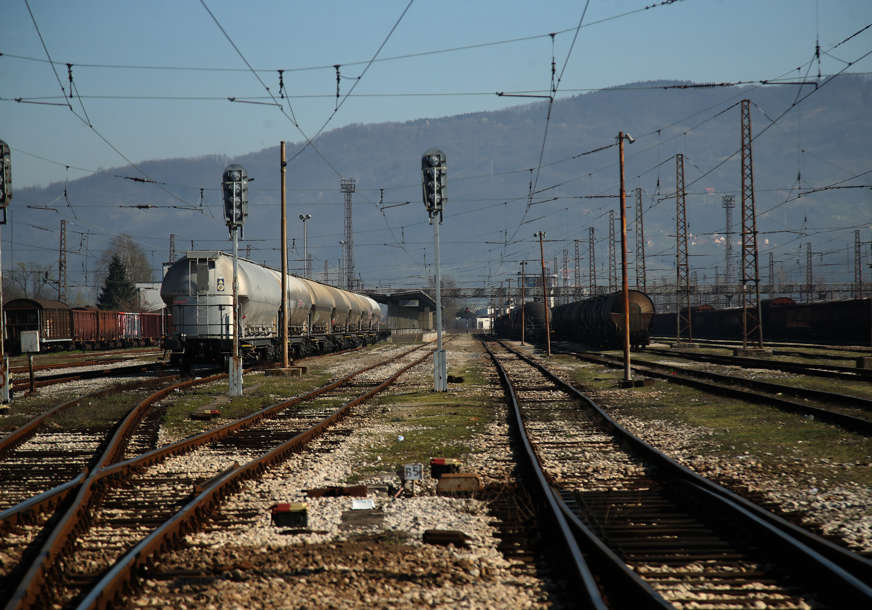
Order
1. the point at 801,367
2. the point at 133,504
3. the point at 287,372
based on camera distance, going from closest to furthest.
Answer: the point at 133,504 < the point at 801,367 < the point at 287,372

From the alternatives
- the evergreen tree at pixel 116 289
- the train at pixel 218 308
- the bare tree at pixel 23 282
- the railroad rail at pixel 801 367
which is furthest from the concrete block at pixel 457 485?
the evergreen tree at pixel 116 289

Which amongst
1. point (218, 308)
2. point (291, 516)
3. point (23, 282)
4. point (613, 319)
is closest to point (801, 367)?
point (613, 319)

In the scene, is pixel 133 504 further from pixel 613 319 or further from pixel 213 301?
pixel 613 319

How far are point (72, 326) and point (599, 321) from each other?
115ft

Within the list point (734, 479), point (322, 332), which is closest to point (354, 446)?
point (734, 479)

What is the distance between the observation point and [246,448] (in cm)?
1135

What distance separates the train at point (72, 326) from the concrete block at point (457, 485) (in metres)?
34.6

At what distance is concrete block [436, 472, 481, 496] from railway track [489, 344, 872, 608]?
0.71 meters

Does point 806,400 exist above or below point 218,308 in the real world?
below

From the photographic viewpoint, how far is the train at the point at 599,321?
42375 mm

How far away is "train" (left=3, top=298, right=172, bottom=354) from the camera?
47906 mm

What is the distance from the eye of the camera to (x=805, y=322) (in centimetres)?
5266

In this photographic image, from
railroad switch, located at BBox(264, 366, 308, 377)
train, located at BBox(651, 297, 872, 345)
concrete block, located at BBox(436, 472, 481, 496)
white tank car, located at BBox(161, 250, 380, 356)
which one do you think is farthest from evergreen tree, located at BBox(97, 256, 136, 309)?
concrete block, located at BBox(436, 472, 481, 496)

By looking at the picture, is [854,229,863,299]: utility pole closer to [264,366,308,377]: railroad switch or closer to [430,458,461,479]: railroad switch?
[264,366,308,377]: railroad switch
